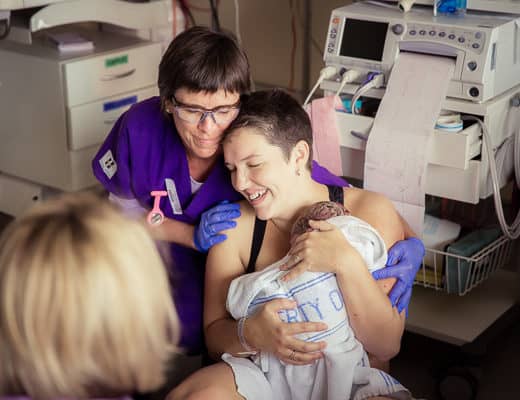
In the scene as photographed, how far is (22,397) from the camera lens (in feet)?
3.56

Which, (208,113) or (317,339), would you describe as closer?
(317,339)

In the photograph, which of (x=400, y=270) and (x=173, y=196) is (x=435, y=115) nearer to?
(x=400, y=270)

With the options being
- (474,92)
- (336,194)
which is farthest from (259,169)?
(474,92)

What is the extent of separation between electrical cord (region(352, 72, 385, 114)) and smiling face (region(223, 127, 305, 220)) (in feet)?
1.40

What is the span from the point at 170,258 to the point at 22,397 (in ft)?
3.10

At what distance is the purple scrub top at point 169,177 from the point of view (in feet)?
6.49

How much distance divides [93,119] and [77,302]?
177 centimetres

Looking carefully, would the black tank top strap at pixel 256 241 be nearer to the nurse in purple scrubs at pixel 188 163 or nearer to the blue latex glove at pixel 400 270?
the nurse in purple scrubs at pixel 188 163

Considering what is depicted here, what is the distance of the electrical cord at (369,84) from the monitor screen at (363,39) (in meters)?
0.04

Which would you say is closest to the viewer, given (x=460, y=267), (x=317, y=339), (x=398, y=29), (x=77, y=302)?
(x=77, y=302)

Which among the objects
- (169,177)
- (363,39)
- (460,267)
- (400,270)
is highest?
(363,39)

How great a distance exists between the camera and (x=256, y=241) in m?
1.85

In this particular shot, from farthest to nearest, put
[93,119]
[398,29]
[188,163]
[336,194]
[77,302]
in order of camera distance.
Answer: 1. [93,119]
2. [398,29]
3. [188,163]
4. [336,194]
5. [77,302]

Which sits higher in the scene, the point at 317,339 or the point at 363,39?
the point at 363,39
